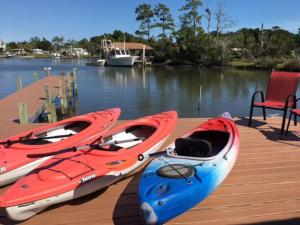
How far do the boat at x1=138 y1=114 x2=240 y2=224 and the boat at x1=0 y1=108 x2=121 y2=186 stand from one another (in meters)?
1.54

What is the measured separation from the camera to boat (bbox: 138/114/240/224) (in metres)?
2.81

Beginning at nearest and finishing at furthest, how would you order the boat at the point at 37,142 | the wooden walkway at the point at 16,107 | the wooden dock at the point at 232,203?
the wooden dock at the point at 232,203 → the boat at the point at 37,142 → the wooden walkway at the point at 16,107

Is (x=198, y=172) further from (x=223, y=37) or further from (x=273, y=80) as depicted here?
(x=223, y=37)

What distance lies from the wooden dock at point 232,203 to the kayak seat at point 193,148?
50 centimetres

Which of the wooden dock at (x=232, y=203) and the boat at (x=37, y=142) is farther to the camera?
the boat at (x=37, y=142)

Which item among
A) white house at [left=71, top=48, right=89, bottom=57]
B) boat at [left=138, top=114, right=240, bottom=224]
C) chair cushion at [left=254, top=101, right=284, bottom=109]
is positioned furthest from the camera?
white house at [left=71, top=48, right=89, bottom=57]

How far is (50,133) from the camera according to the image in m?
5.04

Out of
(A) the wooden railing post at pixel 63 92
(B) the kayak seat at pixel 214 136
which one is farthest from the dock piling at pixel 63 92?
(B) the kayak seat at pixel 214 136

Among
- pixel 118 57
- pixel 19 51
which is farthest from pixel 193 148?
pixel 19 51

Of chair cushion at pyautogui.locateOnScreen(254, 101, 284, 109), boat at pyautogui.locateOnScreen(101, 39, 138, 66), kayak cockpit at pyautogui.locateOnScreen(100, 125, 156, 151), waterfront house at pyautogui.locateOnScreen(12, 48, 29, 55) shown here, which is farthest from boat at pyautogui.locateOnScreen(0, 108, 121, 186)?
waterfront house at pyautogui.locateOnScreen(12, 48, 29, 55)

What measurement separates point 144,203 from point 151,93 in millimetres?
18583

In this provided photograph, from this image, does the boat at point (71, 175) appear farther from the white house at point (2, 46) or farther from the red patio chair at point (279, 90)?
the white house at point (2, 46)

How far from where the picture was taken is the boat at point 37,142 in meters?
3.84

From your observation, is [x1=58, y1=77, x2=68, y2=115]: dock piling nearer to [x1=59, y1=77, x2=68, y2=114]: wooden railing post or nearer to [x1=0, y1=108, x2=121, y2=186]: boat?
[x1=59, y1=77, x2=68, y2=114]: wooden railing post
